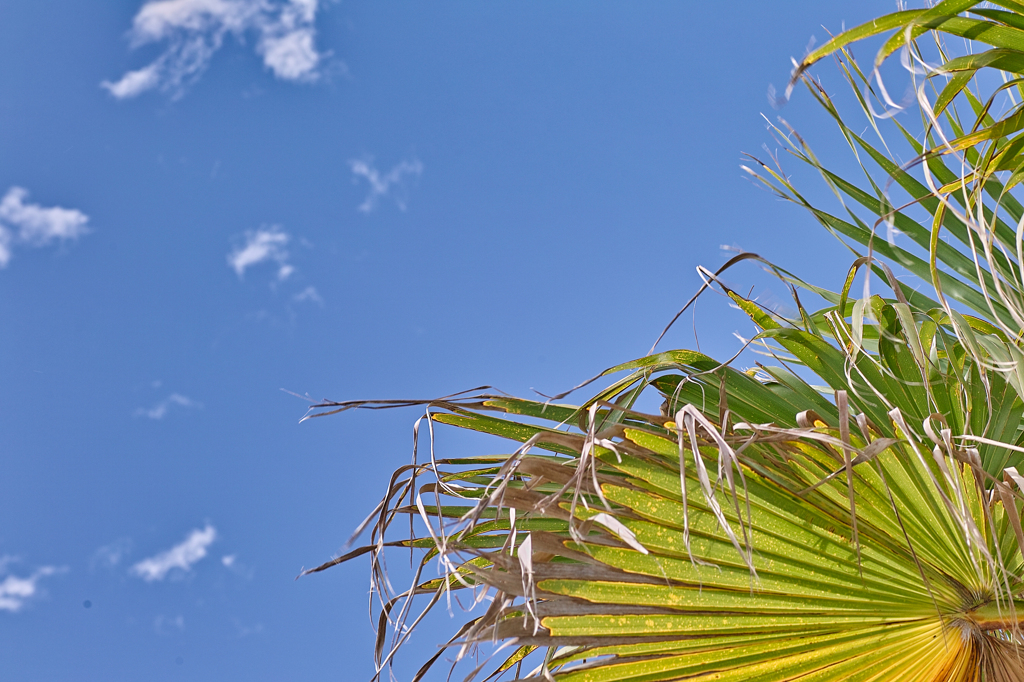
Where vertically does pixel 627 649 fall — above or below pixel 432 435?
below

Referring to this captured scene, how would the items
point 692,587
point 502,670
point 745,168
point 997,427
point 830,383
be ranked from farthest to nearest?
point 745,168
point 502,670
point 830,383
point 997,427
point 692,587

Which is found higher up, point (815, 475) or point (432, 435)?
point (432, 435)

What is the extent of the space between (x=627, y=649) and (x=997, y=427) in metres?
0.80

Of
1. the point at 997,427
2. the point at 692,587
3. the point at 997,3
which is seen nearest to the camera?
the point at 997,3

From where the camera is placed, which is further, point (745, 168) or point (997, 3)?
point (745, 168)

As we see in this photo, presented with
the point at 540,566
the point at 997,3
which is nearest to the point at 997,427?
the point at 997,3

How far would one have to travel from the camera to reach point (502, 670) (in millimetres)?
1647

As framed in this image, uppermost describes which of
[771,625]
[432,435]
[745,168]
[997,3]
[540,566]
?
[745,168]

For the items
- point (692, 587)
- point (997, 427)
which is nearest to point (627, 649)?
point (692, 587)

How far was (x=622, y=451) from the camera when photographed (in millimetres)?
1281

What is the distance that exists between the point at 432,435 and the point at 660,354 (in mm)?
449

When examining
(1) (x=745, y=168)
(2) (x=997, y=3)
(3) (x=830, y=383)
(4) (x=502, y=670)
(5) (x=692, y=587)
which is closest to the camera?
(2) (x=997, y=3)

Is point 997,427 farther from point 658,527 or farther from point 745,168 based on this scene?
point 745,168

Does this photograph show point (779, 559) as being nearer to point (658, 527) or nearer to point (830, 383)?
point (658, 527)
